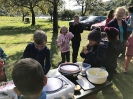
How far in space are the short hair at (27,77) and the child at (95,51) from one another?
1204 mm

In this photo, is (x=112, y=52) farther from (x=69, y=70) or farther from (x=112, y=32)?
(x=69, y=70)

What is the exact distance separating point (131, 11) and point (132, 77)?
2.16 m

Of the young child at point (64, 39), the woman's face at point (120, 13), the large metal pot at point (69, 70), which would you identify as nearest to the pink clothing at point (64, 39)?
the young child at point (64, 39)

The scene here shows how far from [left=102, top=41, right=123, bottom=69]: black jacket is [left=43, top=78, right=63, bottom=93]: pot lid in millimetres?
1359

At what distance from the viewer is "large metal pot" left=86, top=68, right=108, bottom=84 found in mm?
1700

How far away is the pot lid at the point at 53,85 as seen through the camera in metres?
1.46

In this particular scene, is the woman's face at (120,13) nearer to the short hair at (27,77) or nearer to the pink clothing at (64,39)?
the pink clothing at (64,39)

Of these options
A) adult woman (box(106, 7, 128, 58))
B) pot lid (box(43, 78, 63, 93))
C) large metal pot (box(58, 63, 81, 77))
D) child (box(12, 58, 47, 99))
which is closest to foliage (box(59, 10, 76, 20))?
adult woman (box(106, 7, 128, 58))

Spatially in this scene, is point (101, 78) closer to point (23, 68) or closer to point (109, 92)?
point (23, 68)

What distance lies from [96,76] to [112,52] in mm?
1099

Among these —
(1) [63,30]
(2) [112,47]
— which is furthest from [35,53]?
(1) [63,30]

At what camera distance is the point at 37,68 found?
1048 millimetres

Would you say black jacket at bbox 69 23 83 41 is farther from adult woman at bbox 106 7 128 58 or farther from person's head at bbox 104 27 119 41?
person's head at bbox 104 27 119 41

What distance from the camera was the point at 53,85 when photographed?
154cm
